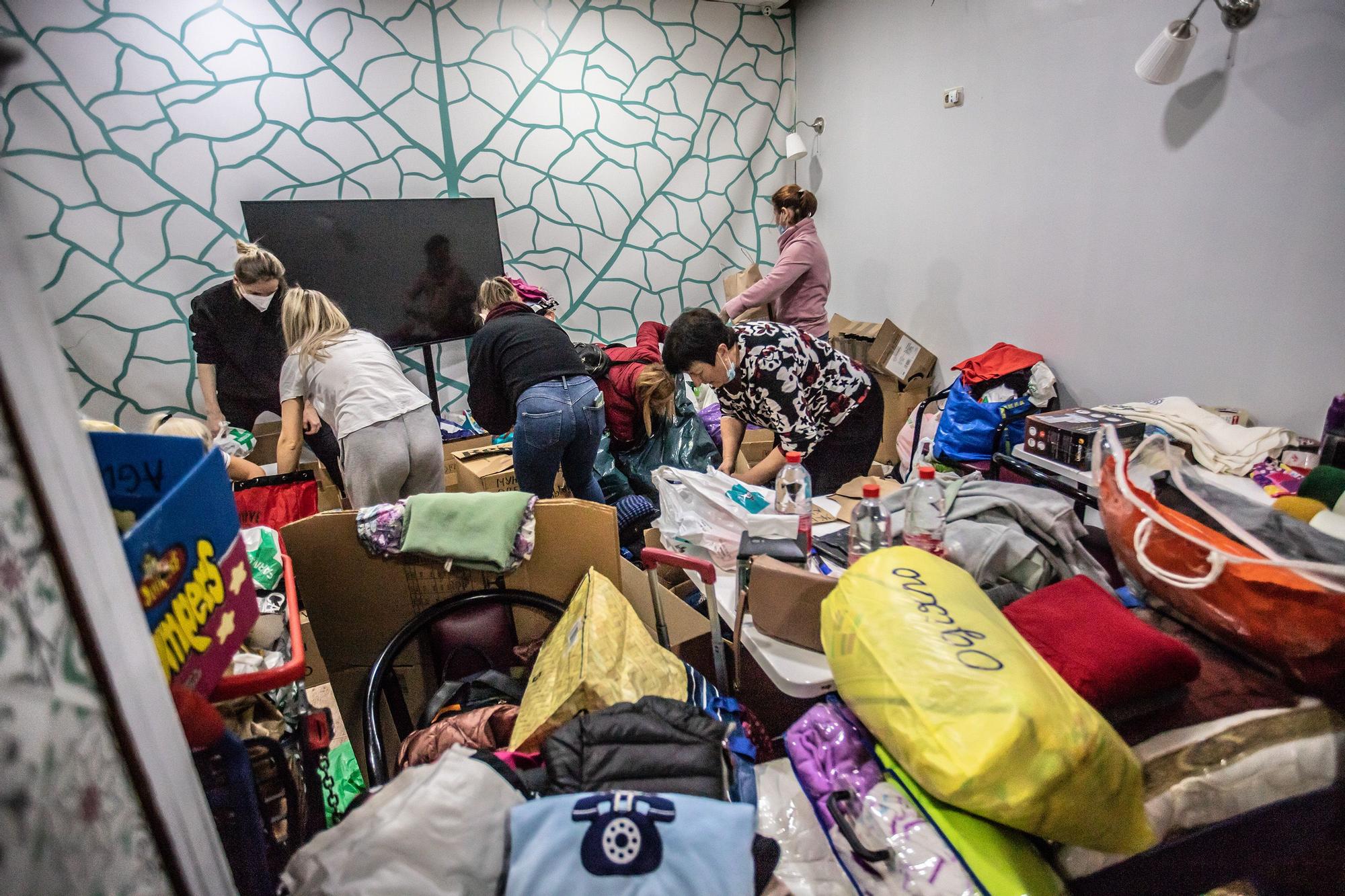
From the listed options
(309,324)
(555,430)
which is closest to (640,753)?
(555,430)

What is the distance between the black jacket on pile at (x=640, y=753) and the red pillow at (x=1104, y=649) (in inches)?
21.4

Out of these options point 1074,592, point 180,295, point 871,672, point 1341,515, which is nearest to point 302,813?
point 871,672

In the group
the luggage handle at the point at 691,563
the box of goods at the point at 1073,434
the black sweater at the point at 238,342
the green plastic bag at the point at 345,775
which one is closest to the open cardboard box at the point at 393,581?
the green plastic bag at the point at 345,775

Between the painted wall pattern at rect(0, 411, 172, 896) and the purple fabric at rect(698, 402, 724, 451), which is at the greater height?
the painted wall pattern at rect(0, 411, 172, 896)

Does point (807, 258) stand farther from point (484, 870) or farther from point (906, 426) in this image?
point (484, 870)

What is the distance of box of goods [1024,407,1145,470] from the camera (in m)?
1.95

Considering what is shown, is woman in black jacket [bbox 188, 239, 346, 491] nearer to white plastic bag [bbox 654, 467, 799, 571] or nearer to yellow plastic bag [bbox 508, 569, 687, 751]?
white plastic bag [bbox 654, 467, 799, 571]

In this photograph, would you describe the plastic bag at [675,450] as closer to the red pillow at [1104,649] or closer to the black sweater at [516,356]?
the black sweater at [516,356]

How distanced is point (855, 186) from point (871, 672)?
12.1 feet

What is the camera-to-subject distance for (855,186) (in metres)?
3.91

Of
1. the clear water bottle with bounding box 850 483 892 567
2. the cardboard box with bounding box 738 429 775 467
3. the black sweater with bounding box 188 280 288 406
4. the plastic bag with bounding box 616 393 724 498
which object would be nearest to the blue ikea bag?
the cardboard box with bounding box 738 429 775 467

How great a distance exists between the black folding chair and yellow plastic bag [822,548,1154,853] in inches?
30.5

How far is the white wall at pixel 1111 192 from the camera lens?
191 centimetres

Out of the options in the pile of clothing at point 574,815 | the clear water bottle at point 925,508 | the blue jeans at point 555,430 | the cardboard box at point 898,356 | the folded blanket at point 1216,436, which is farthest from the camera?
the cardboard box at point 898,356
